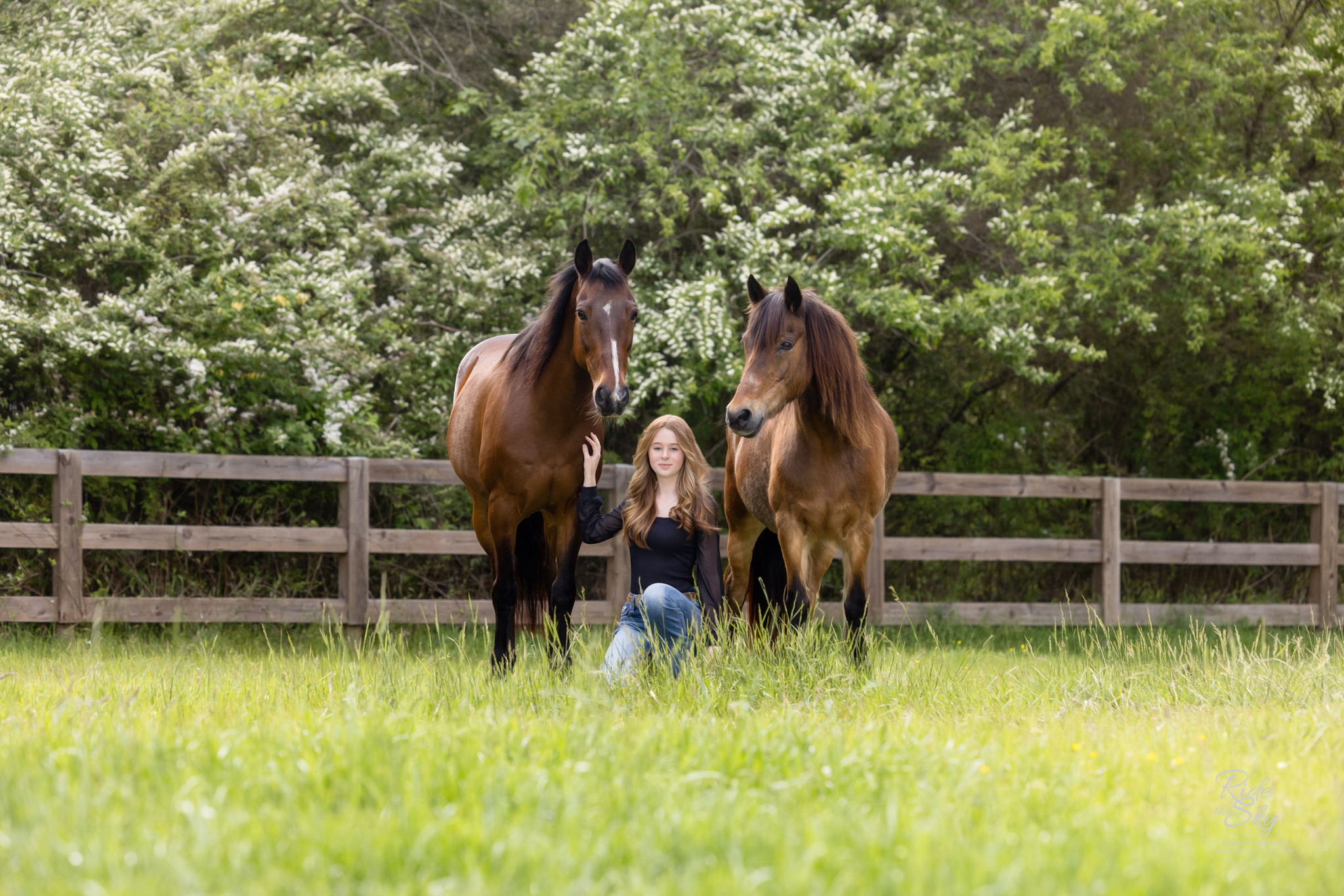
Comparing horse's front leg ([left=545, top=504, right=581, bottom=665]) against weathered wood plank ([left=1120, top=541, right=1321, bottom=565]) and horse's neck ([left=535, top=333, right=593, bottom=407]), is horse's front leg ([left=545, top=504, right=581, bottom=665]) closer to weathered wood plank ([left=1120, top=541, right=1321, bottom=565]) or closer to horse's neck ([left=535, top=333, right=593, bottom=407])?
horse's neck ([left=535, top=333, right=593, bottom=407])

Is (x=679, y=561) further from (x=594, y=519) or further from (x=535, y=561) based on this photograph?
(x=535, y=561)

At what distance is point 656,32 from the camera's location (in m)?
8.78

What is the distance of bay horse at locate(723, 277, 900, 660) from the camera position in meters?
4.96

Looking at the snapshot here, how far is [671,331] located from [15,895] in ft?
20.9

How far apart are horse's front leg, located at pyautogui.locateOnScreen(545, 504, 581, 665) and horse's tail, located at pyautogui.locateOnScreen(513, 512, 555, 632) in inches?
9.5

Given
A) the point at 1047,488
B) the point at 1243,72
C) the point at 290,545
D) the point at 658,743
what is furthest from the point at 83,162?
the point at 1243,72

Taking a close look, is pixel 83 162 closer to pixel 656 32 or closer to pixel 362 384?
pixel 362 384

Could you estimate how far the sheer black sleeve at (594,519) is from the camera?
509cm

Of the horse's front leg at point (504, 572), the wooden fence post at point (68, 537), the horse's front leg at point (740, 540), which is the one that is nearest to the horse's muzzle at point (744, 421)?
the horse's front leg at point (504, 572)

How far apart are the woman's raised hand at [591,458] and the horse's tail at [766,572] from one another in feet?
4.22

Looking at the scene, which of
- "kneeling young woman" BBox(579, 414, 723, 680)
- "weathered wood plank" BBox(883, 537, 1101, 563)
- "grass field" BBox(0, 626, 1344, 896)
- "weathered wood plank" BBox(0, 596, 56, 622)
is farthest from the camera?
"weathered wood plank" BBox(883, 537, 1101, 563)

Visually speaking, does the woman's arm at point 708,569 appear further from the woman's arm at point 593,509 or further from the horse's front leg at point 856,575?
the horse's front leg at point 856,575

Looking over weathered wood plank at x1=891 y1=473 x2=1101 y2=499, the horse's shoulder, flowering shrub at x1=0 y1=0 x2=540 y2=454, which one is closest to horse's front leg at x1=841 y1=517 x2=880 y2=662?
the horse's shoulder

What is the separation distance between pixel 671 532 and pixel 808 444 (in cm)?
97
